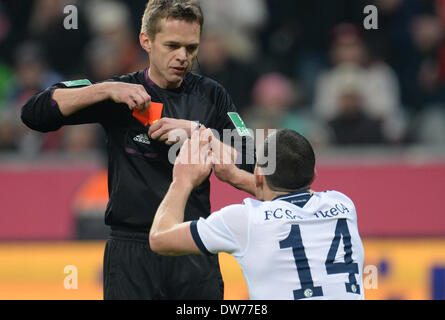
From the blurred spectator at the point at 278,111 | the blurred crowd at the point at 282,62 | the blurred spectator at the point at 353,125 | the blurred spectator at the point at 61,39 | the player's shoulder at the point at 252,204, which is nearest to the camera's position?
the player's shoulder at the point at 252,204

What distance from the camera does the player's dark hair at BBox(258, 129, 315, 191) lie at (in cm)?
327

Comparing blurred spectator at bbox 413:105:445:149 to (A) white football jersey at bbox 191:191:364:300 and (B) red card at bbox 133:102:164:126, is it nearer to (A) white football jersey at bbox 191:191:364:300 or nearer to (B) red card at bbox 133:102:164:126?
(B) red card at bbox 133:102:164:126

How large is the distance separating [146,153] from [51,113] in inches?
20.2

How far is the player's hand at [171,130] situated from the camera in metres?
3.71

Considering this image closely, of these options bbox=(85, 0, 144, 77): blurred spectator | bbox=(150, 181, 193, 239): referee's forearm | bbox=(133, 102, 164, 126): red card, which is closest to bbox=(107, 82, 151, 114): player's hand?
bbox=(133, 102, 164, 126): red card

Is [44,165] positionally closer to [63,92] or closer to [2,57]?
[2,57]

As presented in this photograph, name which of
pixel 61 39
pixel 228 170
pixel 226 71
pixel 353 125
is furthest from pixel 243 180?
pixel 61 39

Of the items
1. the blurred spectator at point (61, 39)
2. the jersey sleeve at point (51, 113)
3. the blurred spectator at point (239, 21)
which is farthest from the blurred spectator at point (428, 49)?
the jersey sleeve at point (51, 113)

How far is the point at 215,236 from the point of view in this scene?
322 centimetres

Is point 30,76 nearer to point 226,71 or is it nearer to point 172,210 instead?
point 226,71

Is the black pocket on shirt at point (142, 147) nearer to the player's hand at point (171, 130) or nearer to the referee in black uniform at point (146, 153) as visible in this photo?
the referee in black uniform at point (146, 153)

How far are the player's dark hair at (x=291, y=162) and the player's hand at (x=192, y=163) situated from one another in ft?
0.93

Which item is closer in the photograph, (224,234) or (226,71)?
(224,234)

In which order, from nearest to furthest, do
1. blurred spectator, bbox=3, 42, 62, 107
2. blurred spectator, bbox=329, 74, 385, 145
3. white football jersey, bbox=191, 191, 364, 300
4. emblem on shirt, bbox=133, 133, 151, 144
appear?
white football jersey, bbox=191, 191, 364, 300
emblem on shirt, bbox=133, 133, 151, 144
blurred spectator, bbox=329, 74, 385, 145
blurred spectator, bbox=3, 42, 62, 107
